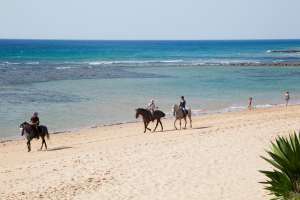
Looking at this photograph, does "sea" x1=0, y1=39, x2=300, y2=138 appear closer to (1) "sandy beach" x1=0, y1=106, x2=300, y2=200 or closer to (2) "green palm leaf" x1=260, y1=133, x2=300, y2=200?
(1) "sandy beach" x1=0, y1=106, x2=300, y2=200

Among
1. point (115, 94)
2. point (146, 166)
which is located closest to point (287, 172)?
point (146, 166)

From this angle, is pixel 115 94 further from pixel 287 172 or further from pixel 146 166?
pixel 287 172

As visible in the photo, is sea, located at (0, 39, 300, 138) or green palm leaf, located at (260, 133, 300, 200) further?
sea, located at (0, 39, 300, 138)

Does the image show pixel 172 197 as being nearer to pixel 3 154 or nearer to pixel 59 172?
pixel 59 172

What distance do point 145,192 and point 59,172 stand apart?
11.9ft

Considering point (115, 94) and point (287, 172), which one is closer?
point (287, 172)

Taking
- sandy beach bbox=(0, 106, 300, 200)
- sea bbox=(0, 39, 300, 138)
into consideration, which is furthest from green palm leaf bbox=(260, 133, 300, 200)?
sea bbox=(0, 39, 300, 138)

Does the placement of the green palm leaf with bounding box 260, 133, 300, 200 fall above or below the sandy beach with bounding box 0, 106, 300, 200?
above

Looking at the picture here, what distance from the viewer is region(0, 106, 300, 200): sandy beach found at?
13234 mm

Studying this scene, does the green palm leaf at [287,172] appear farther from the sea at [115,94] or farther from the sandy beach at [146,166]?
the sea at [115,94]

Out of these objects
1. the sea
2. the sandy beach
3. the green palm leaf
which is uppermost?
the sea

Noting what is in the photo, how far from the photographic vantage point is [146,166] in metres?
15.7

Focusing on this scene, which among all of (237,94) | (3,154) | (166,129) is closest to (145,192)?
(3,154)

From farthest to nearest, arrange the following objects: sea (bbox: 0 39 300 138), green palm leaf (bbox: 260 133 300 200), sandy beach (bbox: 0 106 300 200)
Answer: sea (bbox: 0 39 300 138)
sandy beach (bbox: 0 106 300 200)
green palm leaf (bbox: 260 133 300 200)
